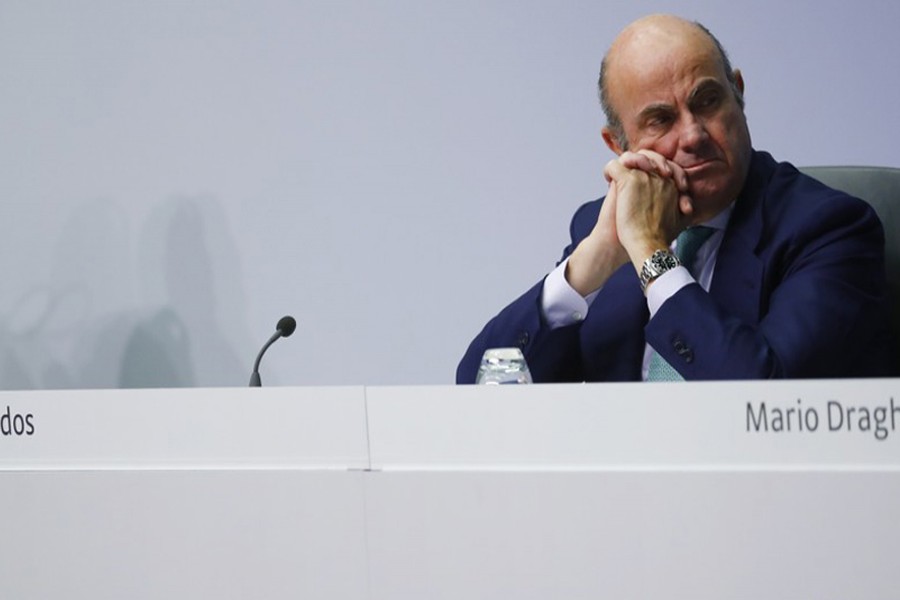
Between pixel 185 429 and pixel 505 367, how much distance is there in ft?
1.87

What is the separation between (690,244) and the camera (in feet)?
6.45

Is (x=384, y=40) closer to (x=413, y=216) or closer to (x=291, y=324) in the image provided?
(x=413, y=216)

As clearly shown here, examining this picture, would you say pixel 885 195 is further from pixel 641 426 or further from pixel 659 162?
pixel 641 426

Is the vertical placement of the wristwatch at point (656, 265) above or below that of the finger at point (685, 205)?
below

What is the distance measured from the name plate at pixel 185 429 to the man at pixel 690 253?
2.15 feet

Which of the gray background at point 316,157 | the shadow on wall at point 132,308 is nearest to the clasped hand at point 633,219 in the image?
the gray background at point 316,157

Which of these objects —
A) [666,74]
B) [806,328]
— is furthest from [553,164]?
[806,328]

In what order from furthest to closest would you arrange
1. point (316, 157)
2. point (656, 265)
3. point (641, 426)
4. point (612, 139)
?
point (316, 157) → point (612, 139) → point (656, 265) → point (641, 426)

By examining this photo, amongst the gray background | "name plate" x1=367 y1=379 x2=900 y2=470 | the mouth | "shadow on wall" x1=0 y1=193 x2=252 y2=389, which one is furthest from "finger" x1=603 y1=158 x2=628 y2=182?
"shadow on wall" x1=0 y1=193 x2=252 y2=389

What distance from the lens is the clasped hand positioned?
5.93 ft

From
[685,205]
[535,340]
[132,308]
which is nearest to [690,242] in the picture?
[685,205]

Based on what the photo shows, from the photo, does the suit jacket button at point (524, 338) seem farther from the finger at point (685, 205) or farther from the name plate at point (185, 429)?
the name plate at point (185, 429)

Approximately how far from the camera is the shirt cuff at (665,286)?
5.49 feet

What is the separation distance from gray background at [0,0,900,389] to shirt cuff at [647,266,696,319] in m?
1.31
